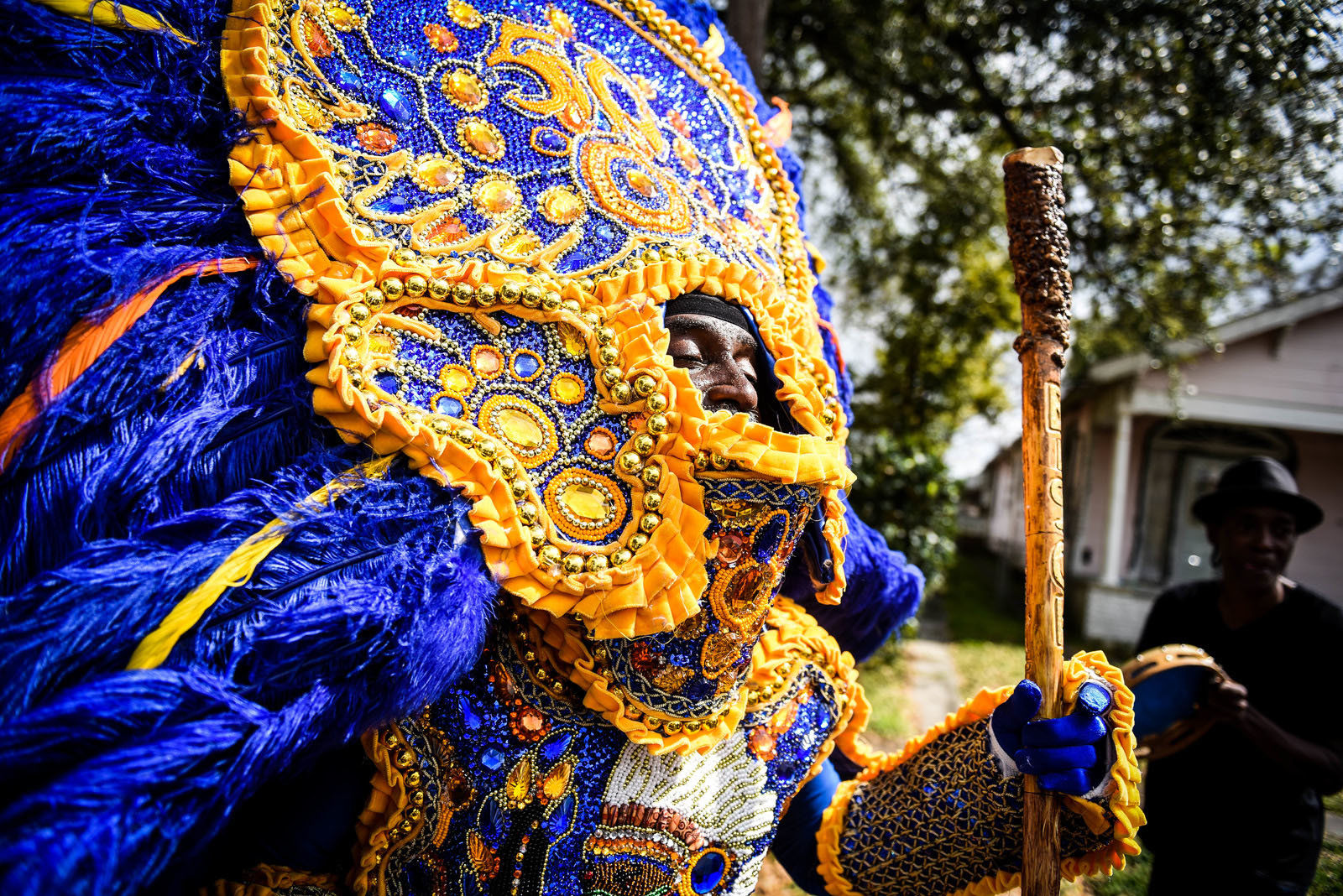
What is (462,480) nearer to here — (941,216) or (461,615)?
(461,615)

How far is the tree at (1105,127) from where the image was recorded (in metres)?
3.59

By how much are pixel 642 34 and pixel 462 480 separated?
1.05 meters

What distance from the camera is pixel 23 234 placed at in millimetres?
1035

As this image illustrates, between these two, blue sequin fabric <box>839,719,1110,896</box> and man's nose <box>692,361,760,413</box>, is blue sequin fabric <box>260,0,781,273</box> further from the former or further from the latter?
blue sequin fabric <box>839,719,1110,896</box>

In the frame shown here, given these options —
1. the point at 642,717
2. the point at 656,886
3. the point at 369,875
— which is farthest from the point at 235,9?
the point at 656,886

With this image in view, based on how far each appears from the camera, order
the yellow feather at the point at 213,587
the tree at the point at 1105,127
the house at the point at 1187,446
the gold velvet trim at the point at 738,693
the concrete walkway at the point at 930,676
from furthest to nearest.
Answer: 1. the house at the point at 1187,446
2. the concrete walkway at the point at 930,676
3. the tree at the point at 1105,127
4. the gold velvet trim at the point at 738,693
5. the yellow feather at the point at 213,587

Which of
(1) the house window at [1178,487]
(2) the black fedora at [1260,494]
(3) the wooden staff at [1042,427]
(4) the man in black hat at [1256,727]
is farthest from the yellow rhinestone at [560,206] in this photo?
(1) the house window at [1178,487]

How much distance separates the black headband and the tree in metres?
2.61

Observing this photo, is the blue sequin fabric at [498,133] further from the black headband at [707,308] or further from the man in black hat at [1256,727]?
the man in black hat at [1256,727]

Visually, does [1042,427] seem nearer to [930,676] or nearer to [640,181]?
[640,181]

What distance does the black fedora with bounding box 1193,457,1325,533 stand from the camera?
282 centimetres

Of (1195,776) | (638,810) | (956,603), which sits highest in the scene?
(638,810)

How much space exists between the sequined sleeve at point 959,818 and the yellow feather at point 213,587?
134cm

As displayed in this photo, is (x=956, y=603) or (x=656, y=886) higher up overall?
(x=656, y=886)
